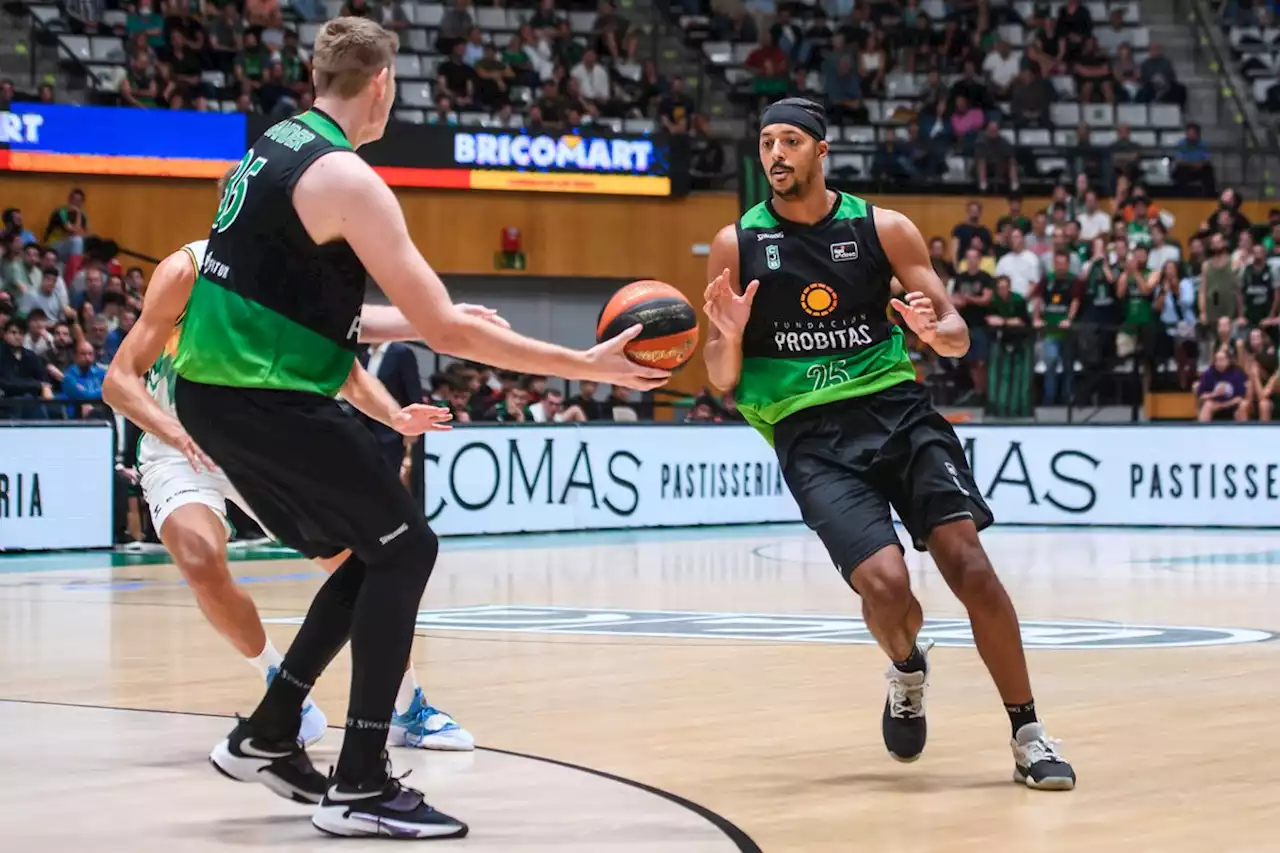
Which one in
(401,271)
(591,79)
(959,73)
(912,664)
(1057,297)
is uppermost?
(959,73)

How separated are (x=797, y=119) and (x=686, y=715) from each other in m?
2.40

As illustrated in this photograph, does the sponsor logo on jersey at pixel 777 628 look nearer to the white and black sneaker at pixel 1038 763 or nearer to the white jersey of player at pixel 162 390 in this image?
the white jersey of player at pixel 162 390

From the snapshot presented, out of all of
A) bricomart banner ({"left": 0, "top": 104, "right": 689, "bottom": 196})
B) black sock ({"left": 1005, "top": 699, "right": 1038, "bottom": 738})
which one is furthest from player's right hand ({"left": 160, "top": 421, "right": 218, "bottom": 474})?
bricomart banner ({"left": 0, "top": 104, "right": 689, "bottom": 196})

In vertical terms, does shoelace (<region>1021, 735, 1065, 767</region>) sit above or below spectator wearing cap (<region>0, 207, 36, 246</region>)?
below

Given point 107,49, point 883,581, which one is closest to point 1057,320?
point 107,49

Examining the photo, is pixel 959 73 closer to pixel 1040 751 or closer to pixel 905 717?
pixel 905 717

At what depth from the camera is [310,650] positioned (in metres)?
5.53

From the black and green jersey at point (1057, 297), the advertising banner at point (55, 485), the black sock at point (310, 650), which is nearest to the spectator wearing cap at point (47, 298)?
the advertising banner at point (55, 485)

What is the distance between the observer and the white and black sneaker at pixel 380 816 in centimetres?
507

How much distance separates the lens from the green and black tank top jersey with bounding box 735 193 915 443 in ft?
21.7

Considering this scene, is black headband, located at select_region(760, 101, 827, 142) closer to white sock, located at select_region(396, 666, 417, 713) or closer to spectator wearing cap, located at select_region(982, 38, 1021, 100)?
white sock, located at select_region(396, 666, 417, 713)

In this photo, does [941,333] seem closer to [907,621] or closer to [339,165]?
[907,621]

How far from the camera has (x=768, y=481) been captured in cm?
2058

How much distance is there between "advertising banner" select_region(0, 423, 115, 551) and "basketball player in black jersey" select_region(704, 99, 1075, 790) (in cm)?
1028
